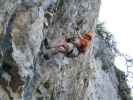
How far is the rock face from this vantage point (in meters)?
10.2

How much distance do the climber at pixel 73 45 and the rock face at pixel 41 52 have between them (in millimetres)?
203

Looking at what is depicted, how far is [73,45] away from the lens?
12.3 metres

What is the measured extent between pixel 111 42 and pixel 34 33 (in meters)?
11.2

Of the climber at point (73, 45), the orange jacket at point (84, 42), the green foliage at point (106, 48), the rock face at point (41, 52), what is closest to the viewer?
the rock face at point (41, 52)

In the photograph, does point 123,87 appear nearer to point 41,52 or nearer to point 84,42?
point 84,42

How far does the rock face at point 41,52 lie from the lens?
402 inches

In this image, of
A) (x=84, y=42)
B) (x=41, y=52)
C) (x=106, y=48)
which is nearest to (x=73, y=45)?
(x=84, y=42)

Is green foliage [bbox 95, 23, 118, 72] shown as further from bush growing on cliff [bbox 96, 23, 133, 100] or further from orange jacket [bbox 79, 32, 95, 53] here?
orange jacket [bbox 79, 32, 95, 53]

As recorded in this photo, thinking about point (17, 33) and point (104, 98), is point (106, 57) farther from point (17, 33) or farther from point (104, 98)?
point (17, 33)

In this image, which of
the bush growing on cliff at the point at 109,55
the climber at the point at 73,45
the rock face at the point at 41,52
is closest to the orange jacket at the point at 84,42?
Result: the climber at the point at 73,45

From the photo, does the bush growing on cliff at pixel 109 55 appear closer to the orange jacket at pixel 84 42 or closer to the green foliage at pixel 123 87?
the green foliage at pixel 123 87

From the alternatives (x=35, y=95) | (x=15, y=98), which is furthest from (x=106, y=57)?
(x=15, y=98)

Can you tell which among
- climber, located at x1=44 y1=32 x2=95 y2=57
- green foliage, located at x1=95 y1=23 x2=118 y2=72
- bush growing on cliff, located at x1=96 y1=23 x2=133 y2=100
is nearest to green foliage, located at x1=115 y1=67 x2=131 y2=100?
bush growing on cliff, located at x1=96 y1=23 x2=133 y2=100

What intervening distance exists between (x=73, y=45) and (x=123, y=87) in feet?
29.6
